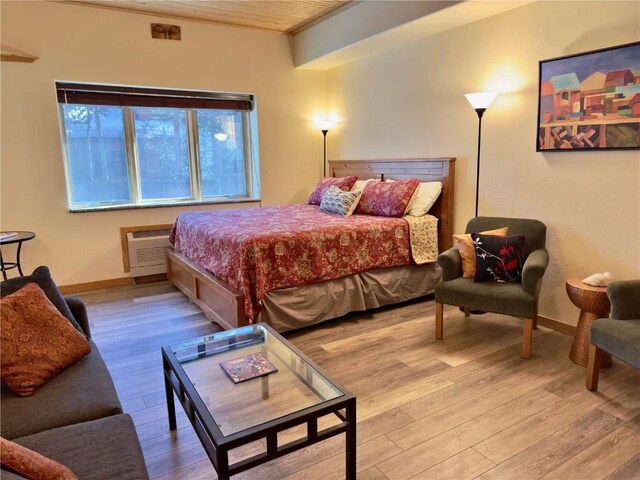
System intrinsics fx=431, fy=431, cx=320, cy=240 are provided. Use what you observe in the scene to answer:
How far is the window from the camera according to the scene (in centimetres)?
434

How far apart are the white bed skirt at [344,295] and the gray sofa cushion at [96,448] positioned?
1.60 metres

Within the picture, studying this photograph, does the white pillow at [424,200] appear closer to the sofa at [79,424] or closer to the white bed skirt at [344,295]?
the white bed skirt at [344,295]

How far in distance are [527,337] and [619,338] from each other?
0.65 m

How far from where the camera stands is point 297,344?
3018 mm

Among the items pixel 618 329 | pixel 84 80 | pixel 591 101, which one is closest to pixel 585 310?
pixel 618 329

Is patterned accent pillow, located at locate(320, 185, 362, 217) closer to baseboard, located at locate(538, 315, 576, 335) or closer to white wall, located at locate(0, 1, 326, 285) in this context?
white wall, located at locate(0, 1, 326, 285)

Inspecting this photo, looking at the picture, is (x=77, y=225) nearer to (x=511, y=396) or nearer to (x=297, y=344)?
(x=297, y=344)

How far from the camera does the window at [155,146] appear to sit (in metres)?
4.34

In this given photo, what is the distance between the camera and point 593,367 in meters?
2.32

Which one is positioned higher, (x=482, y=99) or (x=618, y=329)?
(x=482, y=99)

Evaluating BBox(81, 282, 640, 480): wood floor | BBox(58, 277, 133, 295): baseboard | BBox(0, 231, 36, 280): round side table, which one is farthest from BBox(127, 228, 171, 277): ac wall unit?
BBox(81, 282, 640, 480): wood floor

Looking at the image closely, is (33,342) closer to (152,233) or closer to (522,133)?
(152,233)

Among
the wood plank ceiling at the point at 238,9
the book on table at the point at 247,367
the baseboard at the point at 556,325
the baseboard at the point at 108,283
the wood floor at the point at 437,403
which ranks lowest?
the wood floor at the point at 437,403


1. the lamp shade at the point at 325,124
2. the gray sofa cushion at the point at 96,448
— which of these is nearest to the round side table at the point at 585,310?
the gray sofa cushion at the point at 96,448
